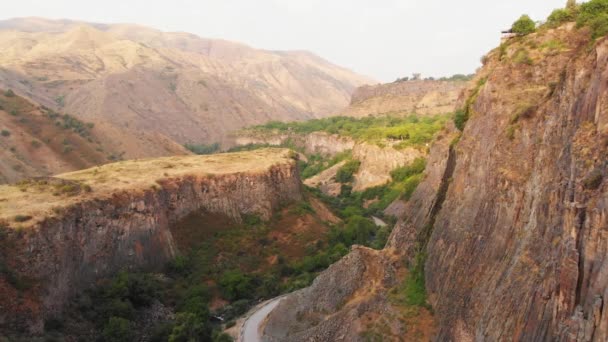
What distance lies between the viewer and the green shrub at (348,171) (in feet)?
300

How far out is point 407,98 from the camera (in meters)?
140

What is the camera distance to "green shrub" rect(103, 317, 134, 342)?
32.2 m

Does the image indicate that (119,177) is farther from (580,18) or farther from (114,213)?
(580,18)

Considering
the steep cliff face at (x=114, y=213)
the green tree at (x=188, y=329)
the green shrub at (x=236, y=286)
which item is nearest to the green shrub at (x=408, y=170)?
the steep cliff face at (x=114, y=213)

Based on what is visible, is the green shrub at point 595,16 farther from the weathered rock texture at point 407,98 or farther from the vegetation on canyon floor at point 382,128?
the weathered rock texture at point 407,98

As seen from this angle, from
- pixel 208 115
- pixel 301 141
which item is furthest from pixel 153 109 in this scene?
pixel 301 141

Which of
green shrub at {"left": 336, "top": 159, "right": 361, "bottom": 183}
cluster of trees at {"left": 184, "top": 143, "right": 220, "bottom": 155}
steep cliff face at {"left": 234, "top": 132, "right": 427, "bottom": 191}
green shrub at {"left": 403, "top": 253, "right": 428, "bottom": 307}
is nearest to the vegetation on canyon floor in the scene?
steep cliff face at {"left": 234, "top": 132, "right": 427, "bottom": 191}

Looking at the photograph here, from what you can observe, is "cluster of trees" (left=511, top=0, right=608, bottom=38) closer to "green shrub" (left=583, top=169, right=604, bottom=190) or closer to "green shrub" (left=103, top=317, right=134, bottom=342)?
"green shrub" (left=583, top=169, right=604, bottom=190)

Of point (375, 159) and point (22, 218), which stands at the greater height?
point (22, 218)

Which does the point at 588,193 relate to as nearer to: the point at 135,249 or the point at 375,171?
the point at 135,249

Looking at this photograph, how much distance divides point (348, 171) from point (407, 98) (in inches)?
2202

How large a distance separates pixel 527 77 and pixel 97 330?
29.2m

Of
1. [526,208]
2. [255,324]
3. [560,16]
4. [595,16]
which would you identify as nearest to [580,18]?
[595,16]

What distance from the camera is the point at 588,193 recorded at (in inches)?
601
